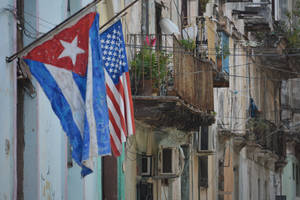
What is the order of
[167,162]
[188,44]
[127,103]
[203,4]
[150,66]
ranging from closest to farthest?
1. [127,103]
2. [150,66]
3. [188,44]
4. [167,162]
5. [203,4]

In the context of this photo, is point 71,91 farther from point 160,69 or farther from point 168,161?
point 168,161

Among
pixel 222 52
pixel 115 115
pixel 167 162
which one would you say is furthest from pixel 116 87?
pixel 222 52

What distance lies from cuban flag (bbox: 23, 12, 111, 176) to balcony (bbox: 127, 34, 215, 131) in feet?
21.8

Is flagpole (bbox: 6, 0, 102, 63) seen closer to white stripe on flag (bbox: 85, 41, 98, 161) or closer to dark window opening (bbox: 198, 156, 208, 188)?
white stripe on flag (bbox: 85, 41, 98, 161)

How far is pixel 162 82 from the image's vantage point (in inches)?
737

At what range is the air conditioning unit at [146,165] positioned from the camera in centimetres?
2145

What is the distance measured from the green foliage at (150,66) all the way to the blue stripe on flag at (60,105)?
7386 millimetres

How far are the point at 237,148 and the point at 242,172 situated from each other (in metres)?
1.75

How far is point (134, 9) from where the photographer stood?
1988 centimetres

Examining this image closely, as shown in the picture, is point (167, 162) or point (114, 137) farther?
point (167, 162)

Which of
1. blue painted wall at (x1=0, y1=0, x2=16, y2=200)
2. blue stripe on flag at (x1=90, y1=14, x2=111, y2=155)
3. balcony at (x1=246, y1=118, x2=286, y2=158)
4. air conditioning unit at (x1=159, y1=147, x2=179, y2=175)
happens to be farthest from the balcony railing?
balcony at (x1=246, y1=118, x2=286, y2=158)

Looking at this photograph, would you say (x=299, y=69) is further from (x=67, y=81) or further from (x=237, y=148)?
(x=67, y=81)

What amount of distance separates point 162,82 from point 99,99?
25.6ft

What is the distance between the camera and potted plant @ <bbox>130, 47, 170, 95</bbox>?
1839 cm
